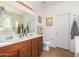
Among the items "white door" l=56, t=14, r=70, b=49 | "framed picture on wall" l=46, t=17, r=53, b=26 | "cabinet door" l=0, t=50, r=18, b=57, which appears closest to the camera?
"cabinet door" l=0, t=50, r=18, b=57

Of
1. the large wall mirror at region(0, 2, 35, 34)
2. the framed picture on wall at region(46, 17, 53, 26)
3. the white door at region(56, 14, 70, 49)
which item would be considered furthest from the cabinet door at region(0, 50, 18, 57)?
the white door at region(56, 14, 70, 49)

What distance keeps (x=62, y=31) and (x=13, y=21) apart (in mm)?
1164

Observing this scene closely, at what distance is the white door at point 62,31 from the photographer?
225cm

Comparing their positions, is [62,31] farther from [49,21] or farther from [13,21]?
[13,21]

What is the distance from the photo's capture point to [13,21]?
2014mm

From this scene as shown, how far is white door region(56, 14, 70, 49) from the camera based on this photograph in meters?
2.25

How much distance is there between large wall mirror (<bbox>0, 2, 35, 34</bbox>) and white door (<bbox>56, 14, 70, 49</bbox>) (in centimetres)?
78

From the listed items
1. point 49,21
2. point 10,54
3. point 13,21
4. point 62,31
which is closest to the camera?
point 10,54

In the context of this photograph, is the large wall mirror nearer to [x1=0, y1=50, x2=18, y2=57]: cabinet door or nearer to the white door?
[x1=0, y1=50, x2=18, y2=57]: cabinet door

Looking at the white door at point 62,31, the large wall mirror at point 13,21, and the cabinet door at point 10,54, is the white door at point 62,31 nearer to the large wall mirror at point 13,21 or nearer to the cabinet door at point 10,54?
the large wall mirror at point 13,21

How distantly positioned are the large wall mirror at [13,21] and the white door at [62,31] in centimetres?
78

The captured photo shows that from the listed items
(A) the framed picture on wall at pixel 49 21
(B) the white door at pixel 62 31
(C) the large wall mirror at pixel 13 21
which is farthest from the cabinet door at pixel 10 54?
(B) the white door at pixel 62 31

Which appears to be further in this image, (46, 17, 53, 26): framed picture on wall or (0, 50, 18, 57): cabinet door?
(46, 17, 53, 26): framed picture on wall

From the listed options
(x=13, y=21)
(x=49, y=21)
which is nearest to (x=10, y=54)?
(x=13, y=21)
